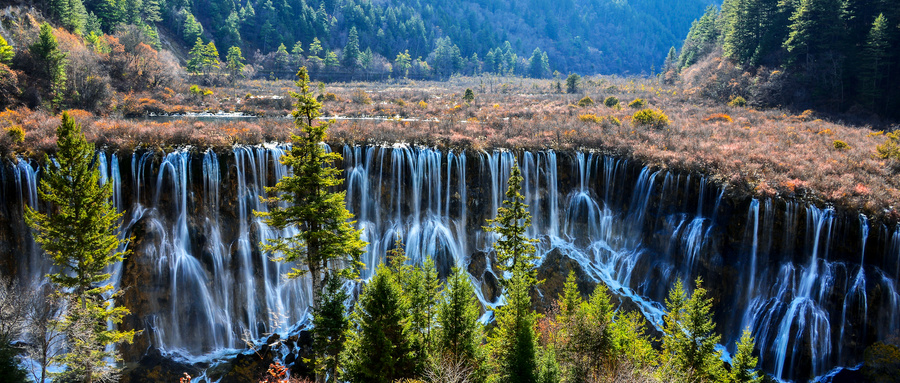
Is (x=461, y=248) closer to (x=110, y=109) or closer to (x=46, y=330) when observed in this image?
(x=46, y=330)

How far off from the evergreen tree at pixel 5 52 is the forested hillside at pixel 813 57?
75028 mm

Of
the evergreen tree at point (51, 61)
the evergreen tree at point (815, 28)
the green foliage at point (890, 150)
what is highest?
the evergreen tree at point (815, 28)

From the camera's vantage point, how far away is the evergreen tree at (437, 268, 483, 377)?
18438 mm

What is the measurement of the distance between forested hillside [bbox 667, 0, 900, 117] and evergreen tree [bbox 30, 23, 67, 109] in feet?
238

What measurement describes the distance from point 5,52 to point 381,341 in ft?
155

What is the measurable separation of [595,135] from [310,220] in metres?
26.4

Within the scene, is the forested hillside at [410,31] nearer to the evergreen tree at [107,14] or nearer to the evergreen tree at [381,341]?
the evergreen tree at [107,14]

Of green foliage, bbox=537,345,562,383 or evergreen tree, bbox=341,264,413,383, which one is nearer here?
green foliage, bbox=537,345,562,383

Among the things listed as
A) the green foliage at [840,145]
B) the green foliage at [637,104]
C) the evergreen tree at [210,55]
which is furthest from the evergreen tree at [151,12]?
the green foliage at [840,145]

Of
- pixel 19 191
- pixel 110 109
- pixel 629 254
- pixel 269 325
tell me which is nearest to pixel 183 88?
pixel 110 109

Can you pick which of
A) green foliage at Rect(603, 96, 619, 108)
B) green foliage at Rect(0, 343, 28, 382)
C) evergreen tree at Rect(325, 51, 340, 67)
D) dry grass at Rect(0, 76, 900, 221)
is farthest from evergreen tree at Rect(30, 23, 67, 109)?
evergreen tree at Rect(325, 51, 340, 67)

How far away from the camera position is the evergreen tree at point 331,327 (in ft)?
59.0

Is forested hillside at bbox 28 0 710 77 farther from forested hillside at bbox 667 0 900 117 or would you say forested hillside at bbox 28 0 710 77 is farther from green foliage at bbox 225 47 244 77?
forested hillside at bbox 667 0 900 117

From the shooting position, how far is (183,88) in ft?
221
